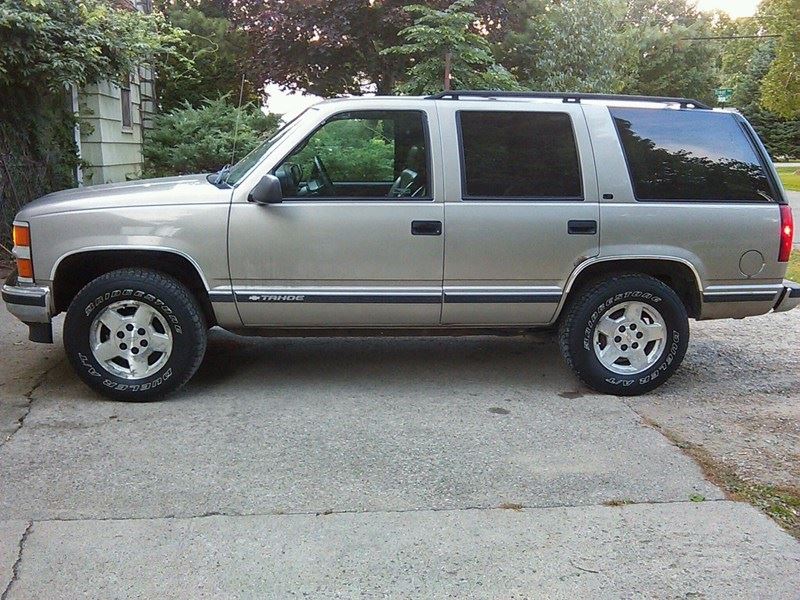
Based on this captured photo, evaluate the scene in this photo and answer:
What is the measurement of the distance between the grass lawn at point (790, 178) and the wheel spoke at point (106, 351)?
25809mm

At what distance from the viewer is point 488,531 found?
352 cm

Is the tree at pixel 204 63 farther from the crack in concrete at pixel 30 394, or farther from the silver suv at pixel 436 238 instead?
the silver suv at pixel 436 238

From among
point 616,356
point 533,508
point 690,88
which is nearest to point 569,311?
point 616,356

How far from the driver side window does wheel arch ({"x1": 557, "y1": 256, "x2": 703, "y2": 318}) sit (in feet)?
3.87

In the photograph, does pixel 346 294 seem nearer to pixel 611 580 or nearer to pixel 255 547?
pixel 255 547

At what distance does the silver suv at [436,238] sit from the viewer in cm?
491

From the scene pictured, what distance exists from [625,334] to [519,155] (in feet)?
4.62

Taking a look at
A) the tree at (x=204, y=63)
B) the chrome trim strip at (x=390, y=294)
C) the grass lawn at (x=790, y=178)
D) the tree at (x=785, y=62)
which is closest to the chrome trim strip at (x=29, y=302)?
the chrome trim strip at (x=390, y=294)

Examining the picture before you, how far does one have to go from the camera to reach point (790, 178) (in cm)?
3369

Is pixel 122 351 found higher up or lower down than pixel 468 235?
lower down

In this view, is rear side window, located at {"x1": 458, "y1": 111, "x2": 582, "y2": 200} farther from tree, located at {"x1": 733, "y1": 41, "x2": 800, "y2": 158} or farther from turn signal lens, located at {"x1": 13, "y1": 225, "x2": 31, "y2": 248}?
tree, located at {"x1": 733, "y1": 41, "x2": 800, "y2": 158}

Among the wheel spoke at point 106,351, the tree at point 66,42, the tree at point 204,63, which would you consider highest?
the tree at point 204,63

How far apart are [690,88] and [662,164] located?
2734 cm

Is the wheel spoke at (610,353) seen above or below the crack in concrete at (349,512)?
above
